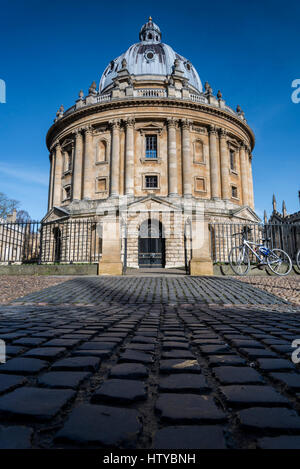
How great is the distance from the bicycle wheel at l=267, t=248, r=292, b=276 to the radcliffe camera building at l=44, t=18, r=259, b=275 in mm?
10395

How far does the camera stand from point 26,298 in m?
5.93

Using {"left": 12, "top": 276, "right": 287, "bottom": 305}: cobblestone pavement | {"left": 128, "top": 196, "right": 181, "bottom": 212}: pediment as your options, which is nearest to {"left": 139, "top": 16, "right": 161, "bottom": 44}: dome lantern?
{"left": 128, "top": 196, "right": 181, "bottom": 212}: pediment

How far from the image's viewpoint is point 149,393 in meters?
1.23

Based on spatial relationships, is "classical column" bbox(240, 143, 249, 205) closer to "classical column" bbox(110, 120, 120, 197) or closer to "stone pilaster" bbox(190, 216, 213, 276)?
"classical column" bbox(110, 120, 120, 197)

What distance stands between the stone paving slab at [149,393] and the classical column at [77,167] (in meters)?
24.7

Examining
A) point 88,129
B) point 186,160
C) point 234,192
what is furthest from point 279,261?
point 88,129

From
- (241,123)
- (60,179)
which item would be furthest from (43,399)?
(241,123)

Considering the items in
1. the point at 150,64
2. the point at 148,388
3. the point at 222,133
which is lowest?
the point at 148,388

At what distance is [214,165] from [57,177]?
52.3 ft

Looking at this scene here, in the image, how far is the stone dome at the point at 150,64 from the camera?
1255 inches

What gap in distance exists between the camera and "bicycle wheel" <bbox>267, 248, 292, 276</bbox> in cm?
1023

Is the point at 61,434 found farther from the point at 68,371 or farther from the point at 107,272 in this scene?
the point at 107,272

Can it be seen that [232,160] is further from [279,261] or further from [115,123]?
[279,261]

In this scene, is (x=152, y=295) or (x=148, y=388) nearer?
(x=148, y=388)
